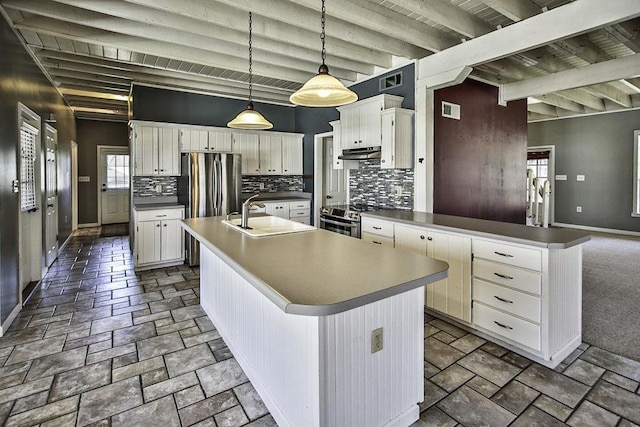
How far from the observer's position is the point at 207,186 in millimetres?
5086

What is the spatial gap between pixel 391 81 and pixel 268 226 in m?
2.62

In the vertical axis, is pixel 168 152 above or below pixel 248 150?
below

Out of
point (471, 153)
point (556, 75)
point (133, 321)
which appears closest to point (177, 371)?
point (133, 321)

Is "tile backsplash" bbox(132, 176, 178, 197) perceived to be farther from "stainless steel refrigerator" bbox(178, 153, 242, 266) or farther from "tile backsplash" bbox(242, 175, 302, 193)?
"tile backsplash" bbox(242, 175, 302, 193)

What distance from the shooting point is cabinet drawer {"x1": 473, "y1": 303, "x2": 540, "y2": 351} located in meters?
2.40

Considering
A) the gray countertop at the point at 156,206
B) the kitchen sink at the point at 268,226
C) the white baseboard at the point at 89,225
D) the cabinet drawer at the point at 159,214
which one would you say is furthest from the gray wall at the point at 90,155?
the kitchen sink at the point at 268,226

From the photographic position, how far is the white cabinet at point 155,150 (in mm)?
5070

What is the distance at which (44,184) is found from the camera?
466 centimetres

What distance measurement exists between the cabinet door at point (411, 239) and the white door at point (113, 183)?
7940mm

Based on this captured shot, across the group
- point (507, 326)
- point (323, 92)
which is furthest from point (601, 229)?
point (323, 92)

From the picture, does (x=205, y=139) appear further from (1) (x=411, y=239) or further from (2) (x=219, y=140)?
(1) (x=411, y=239)

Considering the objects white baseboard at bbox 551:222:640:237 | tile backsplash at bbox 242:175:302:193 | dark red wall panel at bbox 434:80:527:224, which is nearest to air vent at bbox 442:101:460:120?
dark red wall panel at bbox 434:80:527:224

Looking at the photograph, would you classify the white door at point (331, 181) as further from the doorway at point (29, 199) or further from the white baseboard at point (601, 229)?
the white baseboard at point (601, 229)

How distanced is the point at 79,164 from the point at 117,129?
4.02 ft
